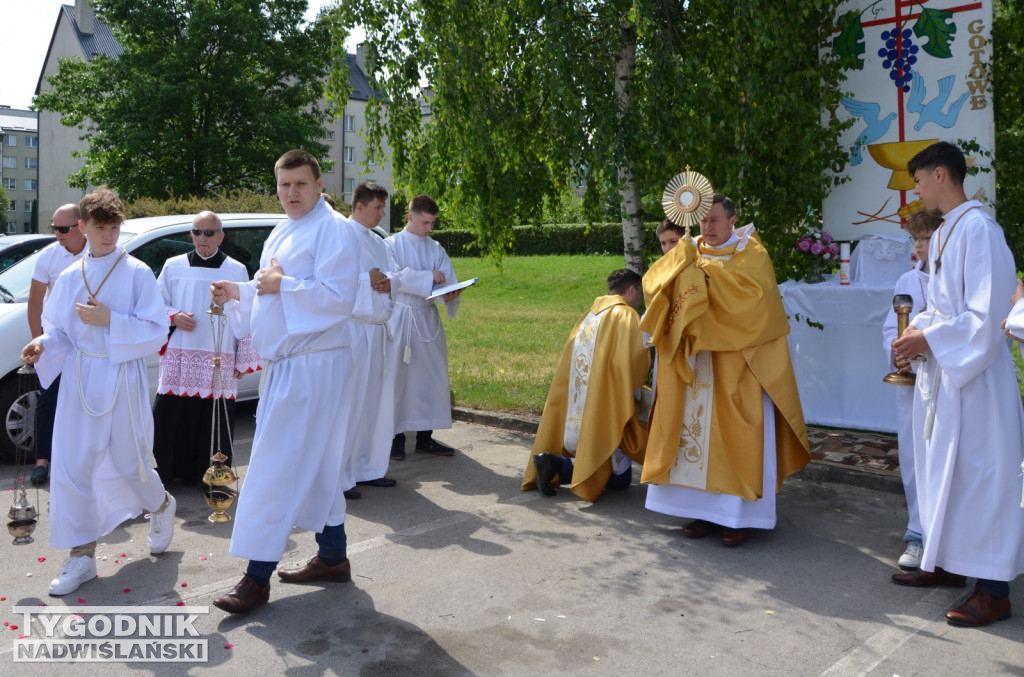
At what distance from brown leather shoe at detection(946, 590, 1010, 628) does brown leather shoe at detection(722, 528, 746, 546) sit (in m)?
1.33

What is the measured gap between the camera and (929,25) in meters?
8.15

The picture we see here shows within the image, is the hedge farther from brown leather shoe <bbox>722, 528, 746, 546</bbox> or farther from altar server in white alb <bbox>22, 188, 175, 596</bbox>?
altar server in white alb <bbox>22, 188, 175, 596</bbox>

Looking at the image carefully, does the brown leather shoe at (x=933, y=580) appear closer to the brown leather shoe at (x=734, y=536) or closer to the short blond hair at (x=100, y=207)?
the brown leather shoe at (x=734, y=536)

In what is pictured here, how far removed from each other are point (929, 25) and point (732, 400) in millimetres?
4502

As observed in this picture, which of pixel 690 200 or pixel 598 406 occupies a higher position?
pixel 690 200

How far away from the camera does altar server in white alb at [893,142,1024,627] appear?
4414mm

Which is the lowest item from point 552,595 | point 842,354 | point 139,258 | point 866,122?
point 552,595

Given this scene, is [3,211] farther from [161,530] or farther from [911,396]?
[911,396]

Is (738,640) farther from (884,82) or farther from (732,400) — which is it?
(884,82)

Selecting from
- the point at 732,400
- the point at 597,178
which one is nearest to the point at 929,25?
the point at 597,178

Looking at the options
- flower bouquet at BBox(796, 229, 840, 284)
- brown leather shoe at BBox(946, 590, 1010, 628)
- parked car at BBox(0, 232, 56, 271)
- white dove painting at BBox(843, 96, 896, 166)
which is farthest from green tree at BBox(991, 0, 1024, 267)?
parked car at BBox(0, 232, 56, 271)

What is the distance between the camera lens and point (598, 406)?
6414 mm

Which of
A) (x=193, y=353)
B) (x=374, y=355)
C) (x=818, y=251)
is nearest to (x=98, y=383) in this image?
(x=193, y=353)

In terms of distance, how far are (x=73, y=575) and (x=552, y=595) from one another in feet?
7.73
